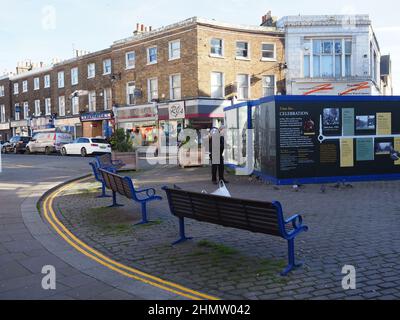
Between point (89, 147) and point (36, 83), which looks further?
point (36, 83)

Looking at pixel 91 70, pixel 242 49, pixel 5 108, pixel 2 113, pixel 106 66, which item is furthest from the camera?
pixel 2 113

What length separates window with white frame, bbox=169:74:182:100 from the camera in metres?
32.0

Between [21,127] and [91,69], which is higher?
[91,69]

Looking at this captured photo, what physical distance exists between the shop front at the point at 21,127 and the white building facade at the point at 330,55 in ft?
109

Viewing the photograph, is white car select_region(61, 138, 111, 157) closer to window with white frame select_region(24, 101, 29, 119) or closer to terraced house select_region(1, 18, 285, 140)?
terraced house select_region(1, 18, 285, 140)

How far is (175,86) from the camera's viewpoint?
32.3 meters

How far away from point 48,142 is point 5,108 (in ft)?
79.4

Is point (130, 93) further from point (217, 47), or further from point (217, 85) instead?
point (217, 47)

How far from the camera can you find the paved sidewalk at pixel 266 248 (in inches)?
183

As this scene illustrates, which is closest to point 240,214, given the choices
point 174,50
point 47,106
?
point 174,50

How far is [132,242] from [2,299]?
2.47 metres

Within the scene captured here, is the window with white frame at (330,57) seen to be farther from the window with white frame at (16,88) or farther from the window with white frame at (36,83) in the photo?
the window with white frame at (16,88)

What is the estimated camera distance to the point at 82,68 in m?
41.3

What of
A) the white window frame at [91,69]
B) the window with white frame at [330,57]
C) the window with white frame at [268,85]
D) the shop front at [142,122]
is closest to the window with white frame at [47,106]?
the white window frame at [91,69]
